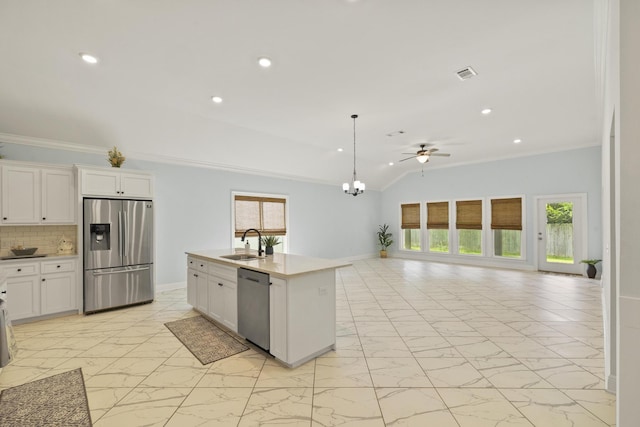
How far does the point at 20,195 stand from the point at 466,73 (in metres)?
6.08

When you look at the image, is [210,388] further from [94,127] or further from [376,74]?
[94,127]

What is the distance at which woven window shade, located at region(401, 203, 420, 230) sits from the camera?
9570 mm

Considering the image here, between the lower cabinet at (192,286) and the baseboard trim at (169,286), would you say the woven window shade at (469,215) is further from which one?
the baseboard trim at (169,286)

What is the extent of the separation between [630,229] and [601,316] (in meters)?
3.80

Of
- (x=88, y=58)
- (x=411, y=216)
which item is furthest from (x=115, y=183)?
(x=411, y=216)

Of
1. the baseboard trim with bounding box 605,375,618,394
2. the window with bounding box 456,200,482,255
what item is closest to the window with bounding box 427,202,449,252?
the window with bounding box 456,200,482,255

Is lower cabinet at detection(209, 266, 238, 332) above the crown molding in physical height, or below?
below

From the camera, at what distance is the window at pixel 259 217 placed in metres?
6.72

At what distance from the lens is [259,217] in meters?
7.09

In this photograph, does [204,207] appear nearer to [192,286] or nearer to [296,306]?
[192,286]

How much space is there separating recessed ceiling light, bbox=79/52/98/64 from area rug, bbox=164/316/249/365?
3.25 meters

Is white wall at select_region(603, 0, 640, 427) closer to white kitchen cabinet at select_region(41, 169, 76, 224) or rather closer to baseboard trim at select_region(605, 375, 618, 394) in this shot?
baseboard trim at select_region(605, 375, 618, 394)

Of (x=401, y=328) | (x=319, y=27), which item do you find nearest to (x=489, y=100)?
(x=319, y=27)

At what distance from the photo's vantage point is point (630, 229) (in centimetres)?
147
